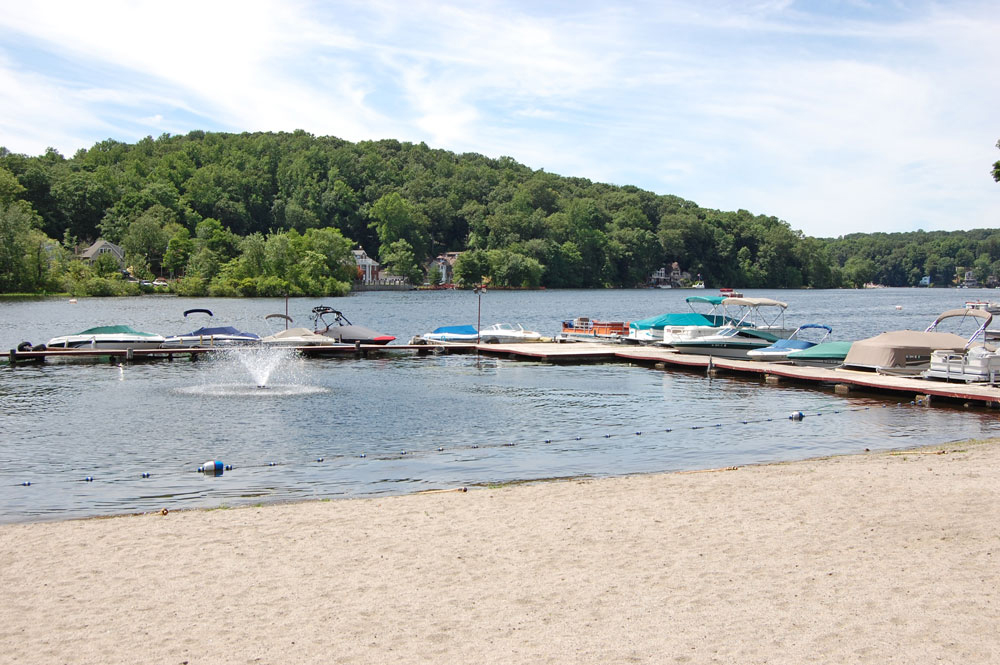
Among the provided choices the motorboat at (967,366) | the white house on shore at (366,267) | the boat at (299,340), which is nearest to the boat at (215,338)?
the boat at (299,340)

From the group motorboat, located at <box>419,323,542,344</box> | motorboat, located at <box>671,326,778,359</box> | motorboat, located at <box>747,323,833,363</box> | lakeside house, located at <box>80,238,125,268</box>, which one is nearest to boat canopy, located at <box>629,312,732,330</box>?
motorboat, located at <box>671,326,778,359</box>

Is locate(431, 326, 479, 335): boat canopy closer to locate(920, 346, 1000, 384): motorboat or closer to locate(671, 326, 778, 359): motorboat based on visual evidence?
locate(671, 326, 778, 359): motorboat

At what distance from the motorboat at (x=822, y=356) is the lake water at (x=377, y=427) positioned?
12.9ft

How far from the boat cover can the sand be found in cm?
1888

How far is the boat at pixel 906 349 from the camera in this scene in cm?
3091

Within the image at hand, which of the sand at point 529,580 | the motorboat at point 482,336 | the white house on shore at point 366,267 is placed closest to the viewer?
the sand at point 529,580

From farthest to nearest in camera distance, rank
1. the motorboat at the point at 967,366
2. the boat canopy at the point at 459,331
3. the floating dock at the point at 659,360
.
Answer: the boat canopy at the point at 459,331 → the motorboat at the point at 967,366 → the floating dock at the point at 659,360

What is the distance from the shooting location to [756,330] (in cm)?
4147

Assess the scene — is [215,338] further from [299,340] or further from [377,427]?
[377,427]

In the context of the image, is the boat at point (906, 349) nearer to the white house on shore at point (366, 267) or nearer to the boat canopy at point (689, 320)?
the boat canopy at point (689, 320)

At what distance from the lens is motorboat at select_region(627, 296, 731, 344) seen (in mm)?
43281

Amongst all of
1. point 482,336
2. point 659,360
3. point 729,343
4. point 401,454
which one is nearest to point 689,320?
point 729,343

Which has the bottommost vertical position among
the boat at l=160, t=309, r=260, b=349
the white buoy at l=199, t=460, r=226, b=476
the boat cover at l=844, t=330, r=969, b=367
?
the white buoy at l=199, t=460, r=226, b=476

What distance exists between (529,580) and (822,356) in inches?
Answer: 1163
